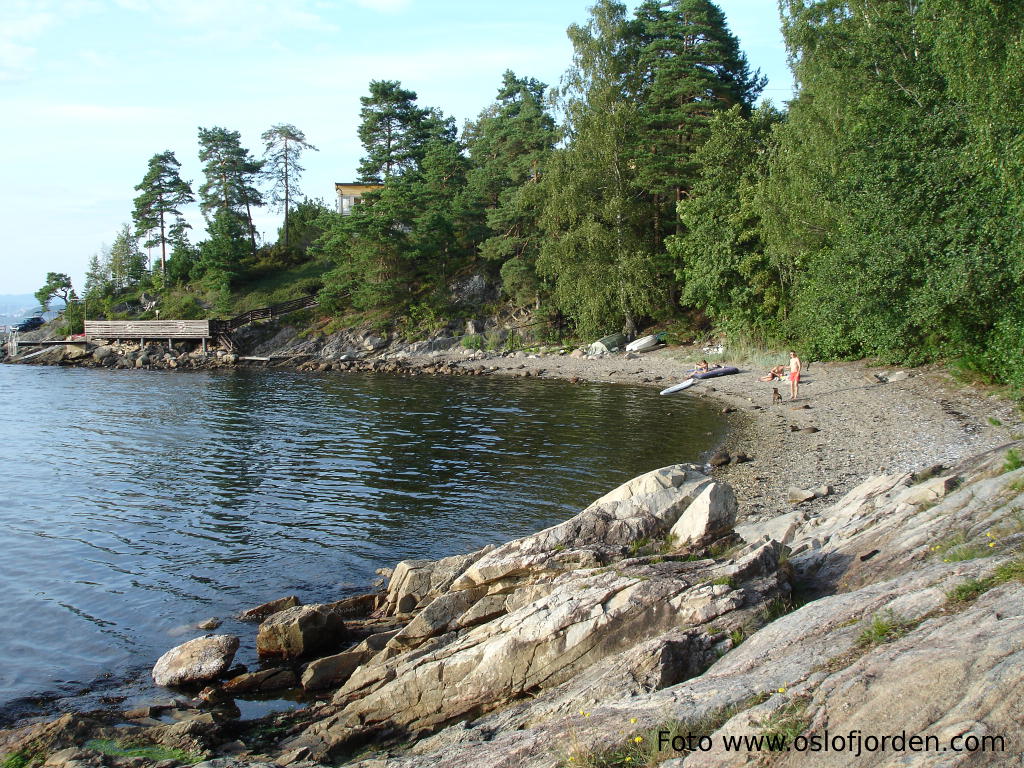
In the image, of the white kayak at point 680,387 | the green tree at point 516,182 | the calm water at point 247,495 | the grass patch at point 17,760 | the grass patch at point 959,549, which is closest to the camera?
the grass patch at point 959,549

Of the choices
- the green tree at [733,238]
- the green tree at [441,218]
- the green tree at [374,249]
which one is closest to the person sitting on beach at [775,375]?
the green tree at [733,238]

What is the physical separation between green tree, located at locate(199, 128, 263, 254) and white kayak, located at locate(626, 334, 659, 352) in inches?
1967

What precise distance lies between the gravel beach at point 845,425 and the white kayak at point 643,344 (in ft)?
37.4

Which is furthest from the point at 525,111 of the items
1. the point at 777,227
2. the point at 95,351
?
the point at 95,351

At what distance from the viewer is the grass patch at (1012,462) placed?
9.30 metres

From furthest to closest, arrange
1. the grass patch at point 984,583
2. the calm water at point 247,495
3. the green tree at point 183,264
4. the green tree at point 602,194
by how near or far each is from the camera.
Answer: the green tree at point 183,264 < the green tree at point 602,194 < the calm water at point 247,495 < the grass patch at point 984,583

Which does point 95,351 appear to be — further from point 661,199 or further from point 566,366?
point 661,199

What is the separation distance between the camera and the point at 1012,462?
9.39m

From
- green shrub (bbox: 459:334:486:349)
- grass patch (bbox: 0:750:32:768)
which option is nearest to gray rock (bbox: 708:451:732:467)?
grass patch (bbox: 0:750:32:768)

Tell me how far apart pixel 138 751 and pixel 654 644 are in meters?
5.90

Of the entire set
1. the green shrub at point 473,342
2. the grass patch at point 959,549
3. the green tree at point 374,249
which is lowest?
the grass patch at point 959,549

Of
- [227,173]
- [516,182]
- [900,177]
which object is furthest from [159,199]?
[900,177]

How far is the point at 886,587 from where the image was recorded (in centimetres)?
714

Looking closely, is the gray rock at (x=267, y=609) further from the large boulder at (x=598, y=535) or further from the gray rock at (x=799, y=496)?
the gray rock at (x=799, y=496)
